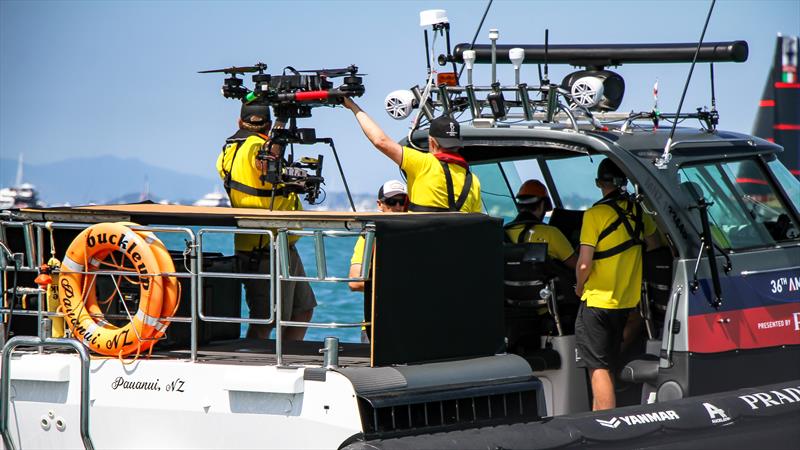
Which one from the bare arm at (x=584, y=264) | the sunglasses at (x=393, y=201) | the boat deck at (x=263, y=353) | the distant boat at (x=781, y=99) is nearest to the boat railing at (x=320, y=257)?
the boat deck at (x=263, y=353)

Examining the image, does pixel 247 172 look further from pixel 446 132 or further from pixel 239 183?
pixel 446 132

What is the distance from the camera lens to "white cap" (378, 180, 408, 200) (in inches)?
289

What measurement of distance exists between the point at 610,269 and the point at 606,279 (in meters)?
0.06

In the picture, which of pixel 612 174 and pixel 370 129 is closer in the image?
pixel 370 129

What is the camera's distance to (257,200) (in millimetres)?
7492

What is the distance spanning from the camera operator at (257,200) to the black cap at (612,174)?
175cm

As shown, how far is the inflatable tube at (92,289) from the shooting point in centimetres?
605

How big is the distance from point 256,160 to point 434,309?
5.54 ft

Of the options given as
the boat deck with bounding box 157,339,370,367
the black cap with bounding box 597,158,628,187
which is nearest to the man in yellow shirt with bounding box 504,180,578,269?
the black cap with bounding box 597,158,628,187

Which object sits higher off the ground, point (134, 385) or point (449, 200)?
point (449, 200)

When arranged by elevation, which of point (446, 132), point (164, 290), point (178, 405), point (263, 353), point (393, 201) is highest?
point (446, 132)

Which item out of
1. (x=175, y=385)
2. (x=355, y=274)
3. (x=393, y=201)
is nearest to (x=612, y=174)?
(x=393, y=201)

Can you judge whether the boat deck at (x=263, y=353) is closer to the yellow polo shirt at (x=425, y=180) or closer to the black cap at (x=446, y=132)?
the yellow polo shirt at (x=425, y=180)

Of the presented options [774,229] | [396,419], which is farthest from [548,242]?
[396,419]
